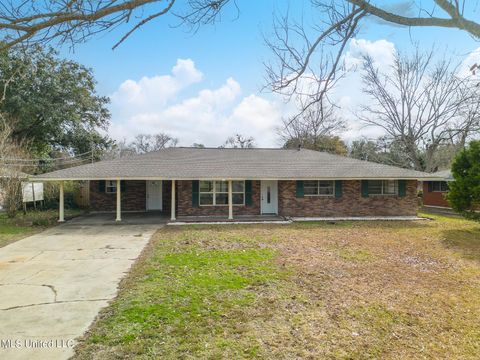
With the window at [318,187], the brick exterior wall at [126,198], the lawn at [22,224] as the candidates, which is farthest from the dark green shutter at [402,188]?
the lawn at [22,224]

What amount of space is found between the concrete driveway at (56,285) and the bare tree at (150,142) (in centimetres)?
4217

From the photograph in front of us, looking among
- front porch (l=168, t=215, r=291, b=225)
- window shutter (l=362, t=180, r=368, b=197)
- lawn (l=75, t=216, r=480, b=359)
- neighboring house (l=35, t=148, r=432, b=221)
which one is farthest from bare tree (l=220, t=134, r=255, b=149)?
lawn (l=75, t=216, r=480, b=359)

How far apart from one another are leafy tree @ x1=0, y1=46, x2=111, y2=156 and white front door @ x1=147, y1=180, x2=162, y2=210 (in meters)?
11.3

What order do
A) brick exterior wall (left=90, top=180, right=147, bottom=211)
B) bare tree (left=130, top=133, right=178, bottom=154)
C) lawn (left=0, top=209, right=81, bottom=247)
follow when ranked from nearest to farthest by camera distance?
lawn (left=0, top=209, right=81, bottom=247), brick exterior wall (left=90, top=180, right=147, bottom=211), bare tree (left=130, top=133, right=178, bottom=154)

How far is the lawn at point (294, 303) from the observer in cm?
386

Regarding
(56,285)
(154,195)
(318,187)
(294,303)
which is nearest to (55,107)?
(154,195)

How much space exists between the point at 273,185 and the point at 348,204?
390 cm

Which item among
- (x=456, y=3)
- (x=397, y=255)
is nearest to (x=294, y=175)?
(x=397, y=255)

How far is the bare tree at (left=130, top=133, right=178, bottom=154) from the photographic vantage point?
52.5m

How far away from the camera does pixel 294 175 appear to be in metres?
15.0

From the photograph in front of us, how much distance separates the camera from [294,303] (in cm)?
523

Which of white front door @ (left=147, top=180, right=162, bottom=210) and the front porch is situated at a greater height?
white front door @ (left=147, top=180, right=162, bottom=210)

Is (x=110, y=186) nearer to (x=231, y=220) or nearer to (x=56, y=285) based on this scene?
(x=231, y=220)

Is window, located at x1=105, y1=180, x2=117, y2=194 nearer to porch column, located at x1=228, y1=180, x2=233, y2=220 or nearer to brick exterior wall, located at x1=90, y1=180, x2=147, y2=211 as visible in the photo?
brick exterior wall, located at x1=90, y1=180, x2=147, y2=211
